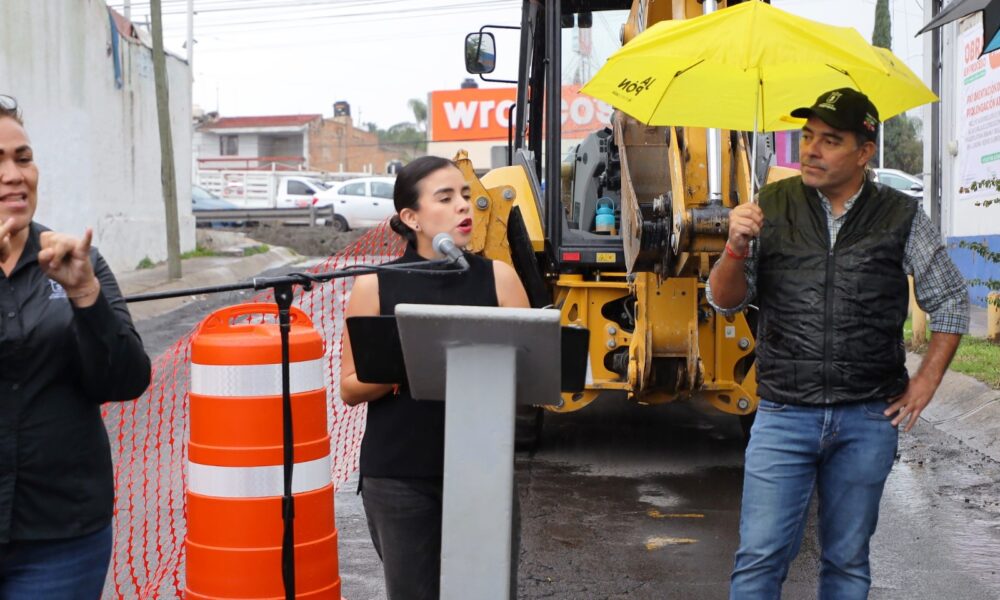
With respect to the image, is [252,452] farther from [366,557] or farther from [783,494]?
[366,557]

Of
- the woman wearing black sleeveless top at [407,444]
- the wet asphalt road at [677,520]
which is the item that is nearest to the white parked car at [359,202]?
the wet asphalt road at [677,520]

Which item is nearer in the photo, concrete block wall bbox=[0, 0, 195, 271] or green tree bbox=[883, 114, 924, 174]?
concrete block wall bbox=[0, 0, 195, 271]

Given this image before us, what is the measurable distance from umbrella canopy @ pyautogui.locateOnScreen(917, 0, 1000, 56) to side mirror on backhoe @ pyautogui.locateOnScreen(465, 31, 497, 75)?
3145 millimetres

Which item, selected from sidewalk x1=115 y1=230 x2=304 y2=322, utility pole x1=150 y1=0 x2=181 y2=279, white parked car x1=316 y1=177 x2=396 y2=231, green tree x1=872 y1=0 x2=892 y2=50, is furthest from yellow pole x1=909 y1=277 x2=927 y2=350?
green tree x1=872 y1=0 x2=892 y2=50

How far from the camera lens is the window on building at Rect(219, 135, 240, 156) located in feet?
243

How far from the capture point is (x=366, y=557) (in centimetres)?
632

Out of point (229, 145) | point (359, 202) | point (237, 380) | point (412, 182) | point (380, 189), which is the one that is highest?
point (229, 145)

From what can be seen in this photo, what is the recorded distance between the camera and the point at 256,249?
2833cm

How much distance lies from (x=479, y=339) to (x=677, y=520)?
4.22 metres

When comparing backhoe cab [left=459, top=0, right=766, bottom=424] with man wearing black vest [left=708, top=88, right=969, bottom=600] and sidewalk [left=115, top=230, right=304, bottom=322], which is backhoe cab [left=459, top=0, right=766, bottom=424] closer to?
man wearing black vest [left=708, top=88, right=969, bottom=600]

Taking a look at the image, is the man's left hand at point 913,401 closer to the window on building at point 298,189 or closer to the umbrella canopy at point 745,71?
the umbrella canopy at point 745,71

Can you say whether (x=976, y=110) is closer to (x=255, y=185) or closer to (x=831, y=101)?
(x=831, y=101)

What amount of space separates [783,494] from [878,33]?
48.8 meters

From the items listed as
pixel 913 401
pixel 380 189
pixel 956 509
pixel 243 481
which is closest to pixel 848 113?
pixel 913 401
